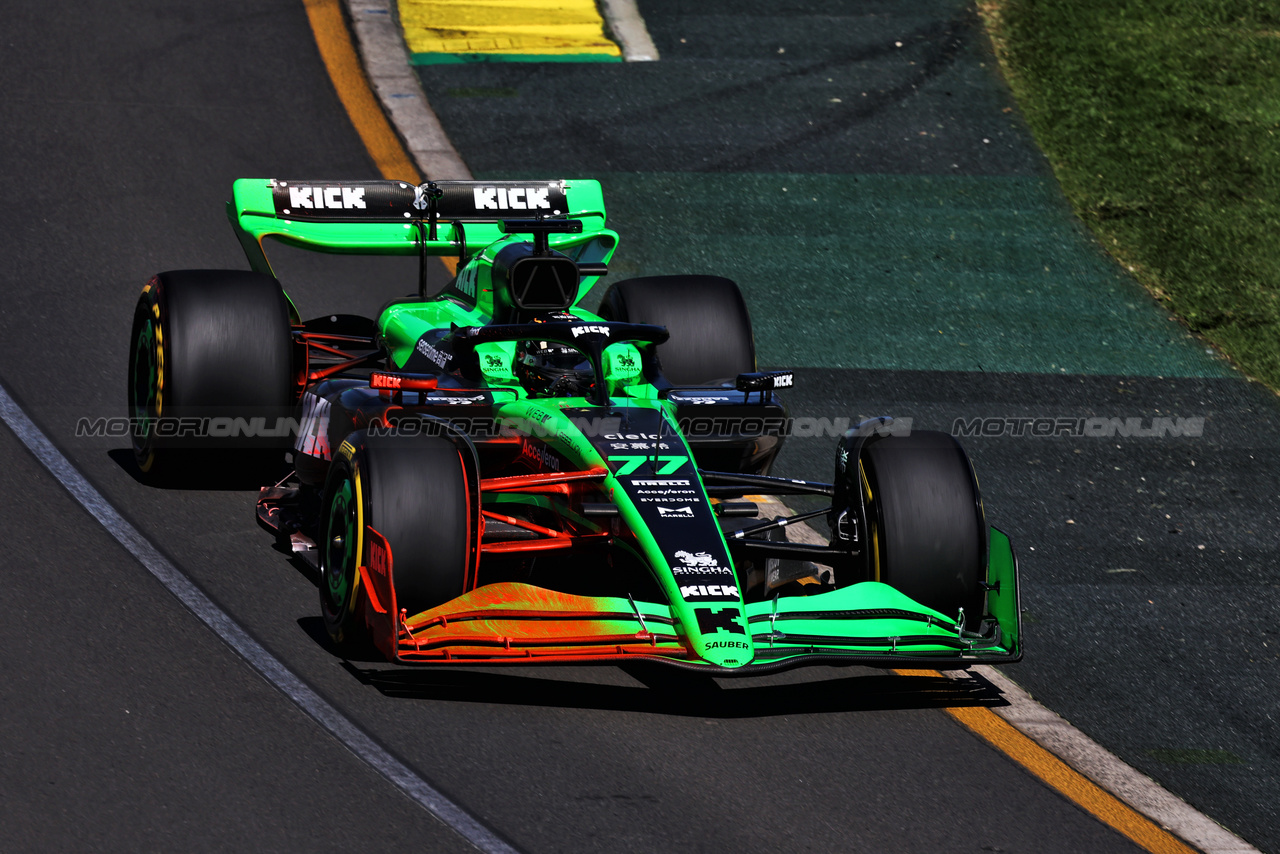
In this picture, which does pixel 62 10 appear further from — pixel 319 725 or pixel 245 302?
pixel 319 725

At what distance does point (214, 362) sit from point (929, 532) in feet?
11.1

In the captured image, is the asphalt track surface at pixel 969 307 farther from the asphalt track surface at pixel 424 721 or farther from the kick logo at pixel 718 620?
the kick logo at pixel 718 620

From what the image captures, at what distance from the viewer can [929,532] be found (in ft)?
19.8

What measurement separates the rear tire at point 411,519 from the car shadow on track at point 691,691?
0.31 metres

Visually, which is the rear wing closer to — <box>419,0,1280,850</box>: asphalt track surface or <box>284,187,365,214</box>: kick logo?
<box>284,187,365,214</box>: kick logo

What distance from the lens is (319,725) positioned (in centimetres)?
557

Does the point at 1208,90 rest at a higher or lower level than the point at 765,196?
higher

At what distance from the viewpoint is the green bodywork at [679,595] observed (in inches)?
216

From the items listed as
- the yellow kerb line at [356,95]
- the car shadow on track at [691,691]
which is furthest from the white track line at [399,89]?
the car shadow on track at [691,691]

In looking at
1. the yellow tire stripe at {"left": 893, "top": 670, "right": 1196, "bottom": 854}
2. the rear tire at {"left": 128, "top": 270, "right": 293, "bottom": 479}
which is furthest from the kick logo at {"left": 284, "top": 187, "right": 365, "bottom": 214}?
the yellow tire stripe at {"left": 893, "top": 670, "right": 1196, "bottom": 854}

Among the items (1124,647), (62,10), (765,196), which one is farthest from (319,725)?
(62,10)

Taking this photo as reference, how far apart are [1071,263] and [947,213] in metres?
0.99

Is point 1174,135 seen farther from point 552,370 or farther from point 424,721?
point 424,721

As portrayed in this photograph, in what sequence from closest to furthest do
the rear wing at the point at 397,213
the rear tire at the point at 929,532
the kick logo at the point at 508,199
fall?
the rear tire at the point at 929,532
the rear wing at the point at 397,213
the kick logo at the point at 508,199
